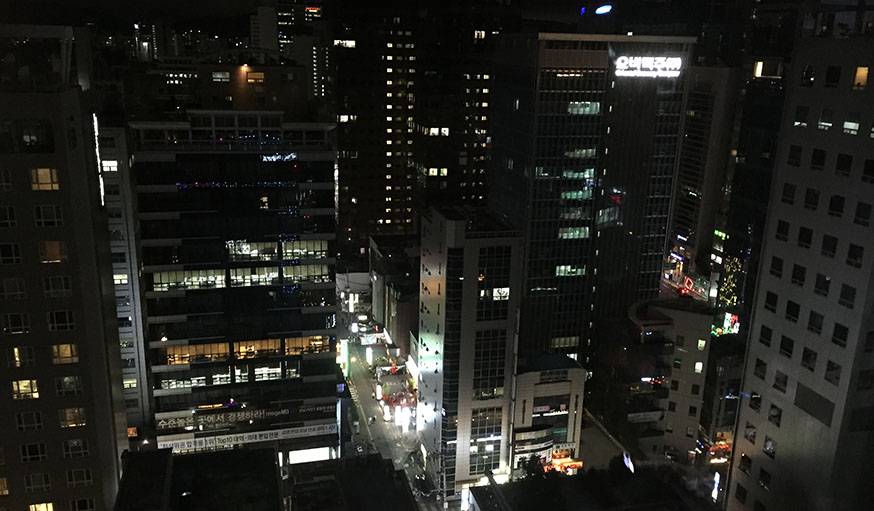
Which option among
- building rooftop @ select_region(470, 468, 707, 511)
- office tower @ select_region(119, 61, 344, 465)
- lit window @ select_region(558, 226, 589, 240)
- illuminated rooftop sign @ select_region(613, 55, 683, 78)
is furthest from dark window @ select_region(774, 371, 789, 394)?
illuminated rooftop sign @ select_region(613, 55, 683, 78)

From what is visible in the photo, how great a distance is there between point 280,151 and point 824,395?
49.1 meters

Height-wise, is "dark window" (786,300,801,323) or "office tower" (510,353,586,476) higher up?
"dark window" (786,300,801,323)

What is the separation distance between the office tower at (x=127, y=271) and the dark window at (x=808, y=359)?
5674 centimetres

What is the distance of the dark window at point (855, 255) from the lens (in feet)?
100

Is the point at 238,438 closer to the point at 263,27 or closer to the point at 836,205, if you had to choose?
the point at 263,27

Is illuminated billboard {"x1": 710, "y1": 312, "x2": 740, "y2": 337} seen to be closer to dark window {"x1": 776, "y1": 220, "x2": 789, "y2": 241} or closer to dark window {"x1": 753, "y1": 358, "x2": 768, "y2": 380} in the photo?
dark window {"x1": 753, "y1": 358, "x2": 768, "y2": 380}

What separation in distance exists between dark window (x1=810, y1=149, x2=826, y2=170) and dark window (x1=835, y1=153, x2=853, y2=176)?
82 cm

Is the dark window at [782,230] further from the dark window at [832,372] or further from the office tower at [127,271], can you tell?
the office tower at [127,271]

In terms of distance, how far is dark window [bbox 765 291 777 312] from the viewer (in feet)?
117

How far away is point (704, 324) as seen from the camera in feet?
245

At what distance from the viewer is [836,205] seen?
3186 centimetres

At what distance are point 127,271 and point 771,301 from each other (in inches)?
2304

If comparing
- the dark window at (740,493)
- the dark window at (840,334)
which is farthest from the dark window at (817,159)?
the dark window at (740,493)

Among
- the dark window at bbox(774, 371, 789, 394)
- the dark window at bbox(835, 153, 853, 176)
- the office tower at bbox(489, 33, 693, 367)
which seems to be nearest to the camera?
the dark window at bbox(835, 153, 853, 176)
